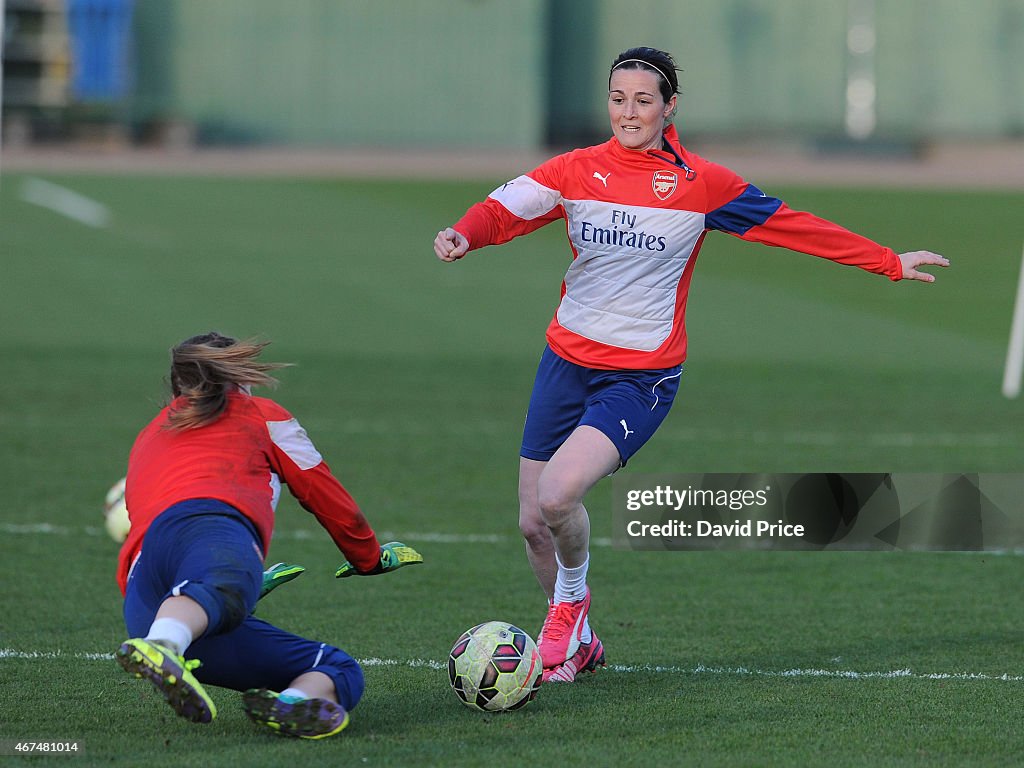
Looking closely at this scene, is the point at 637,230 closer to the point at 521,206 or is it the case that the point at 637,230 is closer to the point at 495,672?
the point at 521,206

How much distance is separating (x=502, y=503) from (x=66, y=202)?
25.1 meters

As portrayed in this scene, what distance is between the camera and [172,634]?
15.1 ft

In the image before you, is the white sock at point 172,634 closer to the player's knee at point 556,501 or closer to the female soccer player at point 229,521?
the female soccer player at point 229,521

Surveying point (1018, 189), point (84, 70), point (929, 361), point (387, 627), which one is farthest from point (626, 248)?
point (84, 70)

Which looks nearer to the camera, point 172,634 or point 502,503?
point 172,634

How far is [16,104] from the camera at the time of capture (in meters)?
43.6

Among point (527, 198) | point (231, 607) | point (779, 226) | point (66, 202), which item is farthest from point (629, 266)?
point (66, 202)

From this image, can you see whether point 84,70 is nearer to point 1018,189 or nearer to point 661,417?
point 1018,189

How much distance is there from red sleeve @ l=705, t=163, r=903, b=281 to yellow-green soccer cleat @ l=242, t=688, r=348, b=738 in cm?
247

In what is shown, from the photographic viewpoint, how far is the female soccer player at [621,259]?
616cm

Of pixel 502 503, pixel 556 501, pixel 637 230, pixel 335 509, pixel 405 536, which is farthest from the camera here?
pixel 502 503

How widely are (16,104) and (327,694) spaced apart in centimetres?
4152

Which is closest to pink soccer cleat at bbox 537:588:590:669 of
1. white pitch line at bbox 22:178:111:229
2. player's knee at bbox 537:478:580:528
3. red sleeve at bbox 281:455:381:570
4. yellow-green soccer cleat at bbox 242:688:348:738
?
player's knee at bbox 537:478:580:528

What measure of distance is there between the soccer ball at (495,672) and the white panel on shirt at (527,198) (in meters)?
1.66
